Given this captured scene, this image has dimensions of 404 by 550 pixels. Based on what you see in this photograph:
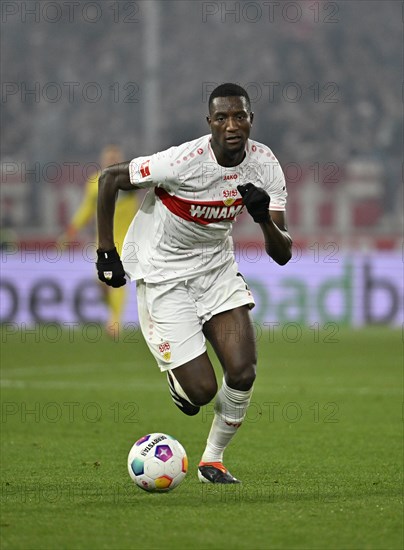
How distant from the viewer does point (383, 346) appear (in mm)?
16422

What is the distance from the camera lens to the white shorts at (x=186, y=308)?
682 cm

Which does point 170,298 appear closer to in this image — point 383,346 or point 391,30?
point 383,346

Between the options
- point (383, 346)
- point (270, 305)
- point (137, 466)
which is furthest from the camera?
point (270, 305)

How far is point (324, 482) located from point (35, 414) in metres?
3.96

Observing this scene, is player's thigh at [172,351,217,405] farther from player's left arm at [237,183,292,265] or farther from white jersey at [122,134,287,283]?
player's left arm at [237,183,292,265]

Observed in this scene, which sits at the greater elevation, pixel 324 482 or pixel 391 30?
pixel 391 30

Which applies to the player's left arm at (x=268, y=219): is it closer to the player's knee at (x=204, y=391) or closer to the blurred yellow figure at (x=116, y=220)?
the player's knee at (x=204, y=391)

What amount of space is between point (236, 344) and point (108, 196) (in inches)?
43.2

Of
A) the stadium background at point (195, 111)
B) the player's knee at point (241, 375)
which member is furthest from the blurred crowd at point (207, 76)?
the player's knee at point (241, 375)

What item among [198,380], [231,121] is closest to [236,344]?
[198,380]

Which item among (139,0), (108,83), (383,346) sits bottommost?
(383,346)

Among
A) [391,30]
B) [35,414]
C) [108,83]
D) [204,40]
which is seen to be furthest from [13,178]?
[35,414]

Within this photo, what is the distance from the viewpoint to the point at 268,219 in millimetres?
6410

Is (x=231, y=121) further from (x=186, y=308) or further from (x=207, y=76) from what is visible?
(x=207, y=76)
